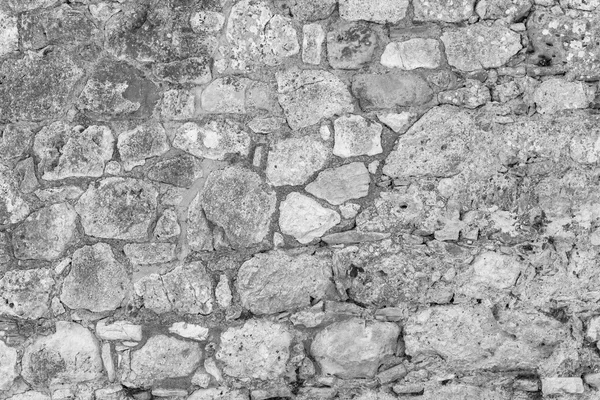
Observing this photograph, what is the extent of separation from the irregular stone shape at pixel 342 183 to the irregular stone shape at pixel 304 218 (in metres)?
0.04

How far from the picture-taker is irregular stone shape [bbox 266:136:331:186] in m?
2.70

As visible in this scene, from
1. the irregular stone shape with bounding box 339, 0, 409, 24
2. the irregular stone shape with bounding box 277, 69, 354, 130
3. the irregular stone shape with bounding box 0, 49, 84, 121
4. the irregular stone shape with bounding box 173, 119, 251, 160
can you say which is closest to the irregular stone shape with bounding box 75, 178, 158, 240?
the irregular stone shape with bounding box 173, 119, 251, 160

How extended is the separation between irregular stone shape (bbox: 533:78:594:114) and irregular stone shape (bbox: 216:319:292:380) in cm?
125

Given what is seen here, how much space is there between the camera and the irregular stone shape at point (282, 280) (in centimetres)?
270

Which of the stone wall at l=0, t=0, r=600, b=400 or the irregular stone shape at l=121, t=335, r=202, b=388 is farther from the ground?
the stone wall at l=0, t=0, r=600, b=400

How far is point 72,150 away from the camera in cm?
281

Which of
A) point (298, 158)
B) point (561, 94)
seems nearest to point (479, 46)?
point (561, 94)

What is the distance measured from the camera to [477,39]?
2.62m

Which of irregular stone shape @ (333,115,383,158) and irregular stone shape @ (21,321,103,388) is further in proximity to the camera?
irregular stone shape @ (21,321,103,388)

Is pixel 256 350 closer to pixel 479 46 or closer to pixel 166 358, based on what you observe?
pixel 166 358

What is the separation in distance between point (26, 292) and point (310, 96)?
1.33 m

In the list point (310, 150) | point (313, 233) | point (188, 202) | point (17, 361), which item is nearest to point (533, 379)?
point (313, 233)

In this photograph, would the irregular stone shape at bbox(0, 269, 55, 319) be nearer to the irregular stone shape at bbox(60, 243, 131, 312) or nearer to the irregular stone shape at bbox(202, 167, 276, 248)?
the irregular stone shape at bbox(60, 243, 131, 312)

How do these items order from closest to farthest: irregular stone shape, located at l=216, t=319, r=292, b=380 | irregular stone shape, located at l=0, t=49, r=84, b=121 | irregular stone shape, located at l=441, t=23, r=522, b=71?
irregular stone shape, located at l=441, t=23, r=522, b=71 → irregular stone shape, located at l=216, t=319, r=292, b=380 → irregular stone shape, located at l=0, t=49, r=84, b=121
